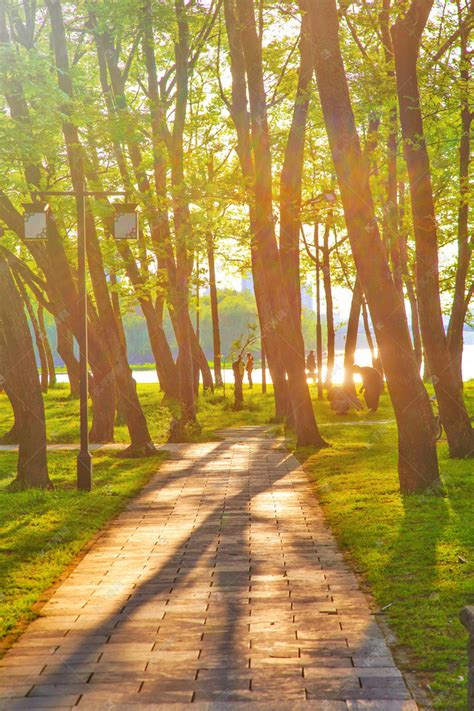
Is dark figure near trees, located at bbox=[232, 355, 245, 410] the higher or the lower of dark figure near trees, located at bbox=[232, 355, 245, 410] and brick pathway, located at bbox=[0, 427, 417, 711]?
the higher

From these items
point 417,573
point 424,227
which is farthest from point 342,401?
point 417,573

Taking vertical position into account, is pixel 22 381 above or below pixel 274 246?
below

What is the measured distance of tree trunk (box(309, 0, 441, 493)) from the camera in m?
12.4

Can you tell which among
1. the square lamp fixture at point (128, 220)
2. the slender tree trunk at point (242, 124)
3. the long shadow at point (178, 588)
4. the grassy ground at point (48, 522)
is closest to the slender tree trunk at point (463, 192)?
the slender tree trunk at point (242, 124)

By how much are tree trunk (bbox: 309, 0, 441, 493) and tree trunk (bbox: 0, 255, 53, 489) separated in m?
5.30

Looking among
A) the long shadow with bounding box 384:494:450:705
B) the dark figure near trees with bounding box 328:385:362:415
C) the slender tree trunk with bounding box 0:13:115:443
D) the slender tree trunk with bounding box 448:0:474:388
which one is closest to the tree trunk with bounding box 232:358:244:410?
the dark figure near trees with bounding box 328:385:362:415

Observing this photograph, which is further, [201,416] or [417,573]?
[201,416]

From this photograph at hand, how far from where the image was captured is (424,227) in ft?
49.0

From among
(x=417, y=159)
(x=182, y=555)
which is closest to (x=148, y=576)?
(x=182, y=555)

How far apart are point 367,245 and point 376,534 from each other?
409 cm

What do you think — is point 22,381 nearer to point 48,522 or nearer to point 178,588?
point 48,522

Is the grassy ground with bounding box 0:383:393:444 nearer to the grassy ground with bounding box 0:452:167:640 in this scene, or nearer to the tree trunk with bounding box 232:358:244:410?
the tree trunk with bounding box 232:358:244:410

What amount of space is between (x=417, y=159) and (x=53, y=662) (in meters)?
10.6

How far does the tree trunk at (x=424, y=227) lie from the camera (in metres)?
14.3
